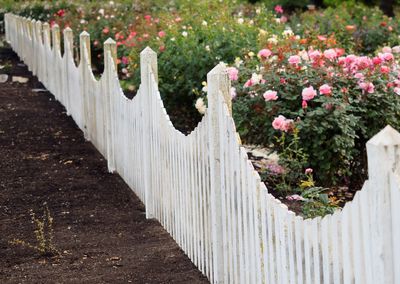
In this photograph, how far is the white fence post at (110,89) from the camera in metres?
9.48

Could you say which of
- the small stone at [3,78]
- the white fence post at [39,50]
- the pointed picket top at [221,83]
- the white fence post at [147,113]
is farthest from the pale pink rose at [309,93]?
the small stone at [3,78]

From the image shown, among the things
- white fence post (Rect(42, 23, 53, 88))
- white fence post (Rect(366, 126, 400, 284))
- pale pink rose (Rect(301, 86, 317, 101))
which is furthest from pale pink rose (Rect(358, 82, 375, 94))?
white fence post (Rect(42, 23, 53, 88))

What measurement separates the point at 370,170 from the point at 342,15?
55.0 ft

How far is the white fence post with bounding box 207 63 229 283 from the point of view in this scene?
5.50m

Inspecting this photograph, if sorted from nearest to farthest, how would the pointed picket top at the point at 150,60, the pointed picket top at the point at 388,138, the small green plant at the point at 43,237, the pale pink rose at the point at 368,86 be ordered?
the pointed picket top at the point at 388,138
the small green plant at the point at 43,237
the pointed picket top at the point at 150,60
the pale pink rose at the point at 368,86

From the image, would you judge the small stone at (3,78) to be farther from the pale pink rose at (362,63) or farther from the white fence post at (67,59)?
the pale pink rose at (362,63)

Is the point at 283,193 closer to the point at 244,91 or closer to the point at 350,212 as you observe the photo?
the point at 244,91

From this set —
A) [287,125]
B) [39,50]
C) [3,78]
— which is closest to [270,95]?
[287,125]

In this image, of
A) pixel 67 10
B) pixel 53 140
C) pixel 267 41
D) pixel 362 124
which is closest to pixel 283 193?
pixel 362 124

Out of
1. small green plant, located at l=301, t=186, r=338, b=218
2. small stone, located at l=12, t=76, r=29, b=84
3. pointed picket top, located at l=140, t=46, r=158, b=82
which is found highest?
pointed picket top, located at l=140, t=46, r=158, b=82

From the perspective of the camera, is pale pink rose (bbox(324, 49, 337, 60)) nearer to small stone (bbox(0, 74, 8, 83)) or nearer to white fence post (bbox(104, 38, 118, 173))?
white fence post (bbox(104, 38, 118, 173))

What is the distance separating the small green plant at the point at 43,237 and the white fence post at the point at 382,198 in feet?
12.8

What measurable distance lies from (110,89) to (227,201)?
4.35 meters

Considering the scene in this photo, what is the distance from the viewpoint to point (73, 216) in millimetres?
8133
